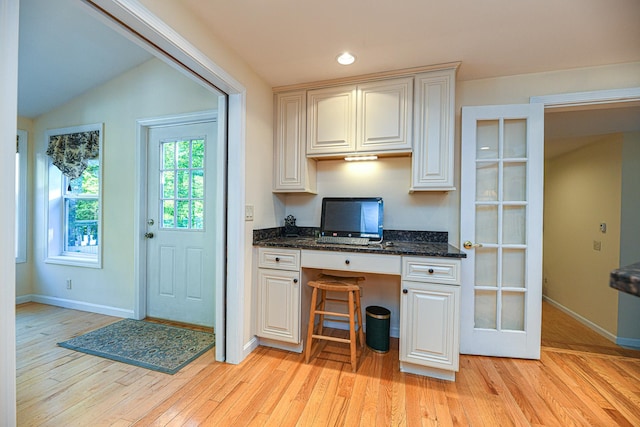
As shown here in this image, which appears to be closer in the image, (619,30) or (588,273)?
(619,30)

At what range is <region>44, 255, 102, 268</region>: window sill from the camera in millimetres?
3021

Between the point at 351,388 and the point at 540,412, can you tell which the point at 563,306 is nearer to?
the point at 540,412

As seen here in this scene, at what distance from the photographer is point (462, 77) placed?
2.30 m

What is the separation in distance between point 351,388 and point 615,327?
3.12 metres

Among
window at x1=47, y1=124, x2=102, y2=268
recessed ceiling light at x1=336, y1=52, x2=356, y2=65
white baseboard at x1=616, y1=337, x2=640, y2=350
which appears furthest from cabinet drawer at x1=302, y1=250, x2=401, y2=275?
white baseboard at x1=616, y1=337, x2=640, y2=350

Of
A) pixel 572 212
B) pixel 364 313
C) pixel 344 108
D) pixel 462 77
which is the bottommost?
pixel 364 313

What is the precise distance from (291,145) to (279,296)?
1.36 meters

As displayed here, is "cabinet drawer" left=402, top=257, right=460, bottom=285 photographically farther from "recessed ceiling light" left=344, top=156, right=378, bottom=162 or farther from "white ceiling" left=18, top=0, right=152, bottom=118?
"white ceiling" left=18, top=0, right=152, bottom=118

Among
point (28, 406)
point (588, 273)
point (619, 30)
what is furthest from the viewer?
point (588, 273)

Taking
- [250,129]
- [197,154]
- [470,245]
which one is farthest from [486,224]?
[197,154]

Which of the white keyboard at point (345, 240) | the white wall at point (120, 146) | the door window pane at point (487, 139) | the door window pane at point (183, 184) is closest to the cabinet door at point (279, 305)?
the white keyboard at point (345, 240)

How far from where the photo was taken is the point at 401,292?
189 cm

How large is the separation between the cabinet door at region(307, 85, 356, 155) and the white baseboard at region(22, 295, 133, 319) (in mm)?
2695

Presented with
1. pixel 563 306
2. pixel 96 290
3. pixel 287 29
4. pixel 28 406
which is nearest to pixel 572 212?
pixel 563 306
